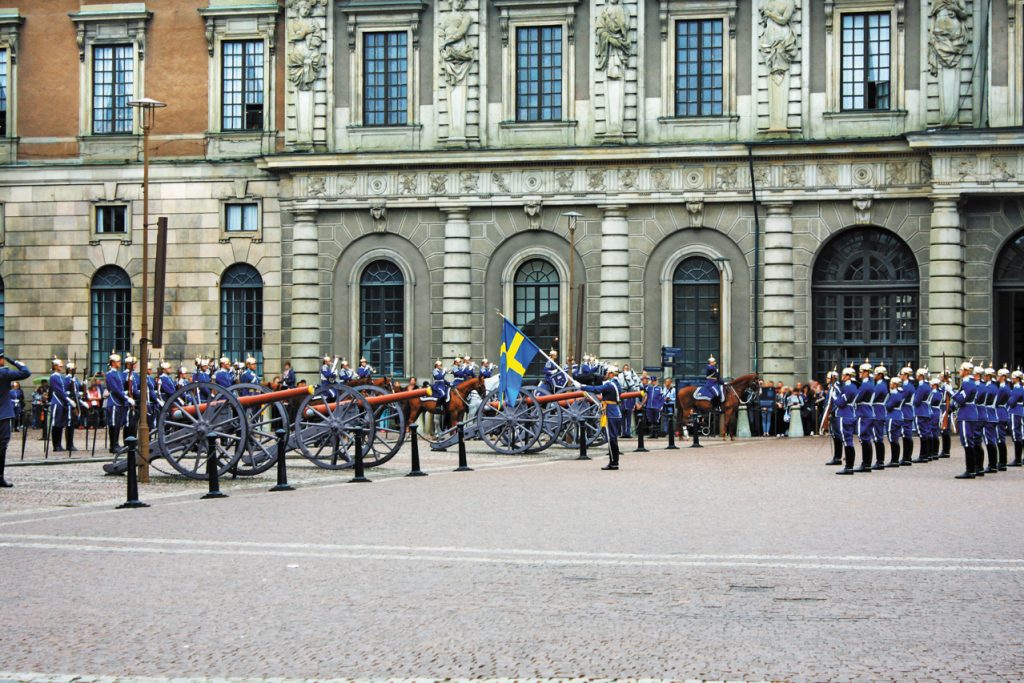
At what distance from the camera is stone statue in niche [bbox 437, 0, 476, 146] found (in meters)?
47.4

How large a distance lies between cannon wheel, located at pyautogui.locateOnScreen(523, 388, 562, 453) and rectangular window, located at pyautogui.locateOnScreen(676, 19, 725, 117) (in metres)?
14.9

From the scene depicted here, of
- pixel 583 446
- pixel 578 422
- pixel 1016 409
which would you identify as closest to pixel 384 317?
pixel 578 422

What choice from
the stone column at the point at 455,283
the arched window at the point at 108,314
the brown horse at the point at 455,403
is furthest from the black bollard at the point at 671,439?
the arched window at the point at 108,314

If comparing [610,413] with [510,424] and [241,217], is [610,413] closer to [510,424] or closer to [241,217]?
[510,424]

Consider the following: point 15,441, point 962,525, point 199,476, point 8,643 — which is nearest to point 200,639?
point 8,643

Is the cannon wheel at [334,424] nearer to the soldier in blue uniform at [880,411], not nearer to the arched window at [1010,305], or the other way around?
the soldier in blue uniform at [880,411]

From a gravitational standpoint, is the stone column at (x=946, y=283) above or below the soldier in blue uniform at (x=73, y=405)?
above

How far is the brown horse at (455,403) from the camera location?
3712cm

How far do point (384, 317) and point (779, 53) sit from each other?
14249 mm

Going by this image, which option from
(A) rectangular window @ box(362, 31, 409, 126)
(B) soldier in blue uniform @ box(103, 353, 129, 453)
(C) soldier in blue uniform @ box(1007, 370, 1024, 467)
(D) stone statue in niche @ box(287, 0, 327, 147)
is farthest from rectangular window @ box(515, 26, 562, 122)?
(C) soldier in blue uniform @ box(1007, 370, 1024, 467)

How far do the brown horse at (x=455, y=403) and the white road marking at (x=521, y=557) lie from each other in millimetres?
19738

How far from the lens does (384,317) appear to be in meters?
48.5

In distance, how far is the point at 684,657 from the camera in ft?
34.1

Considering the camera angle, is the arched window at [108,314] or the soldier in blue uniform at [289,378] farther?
the arched window at [108,314]
